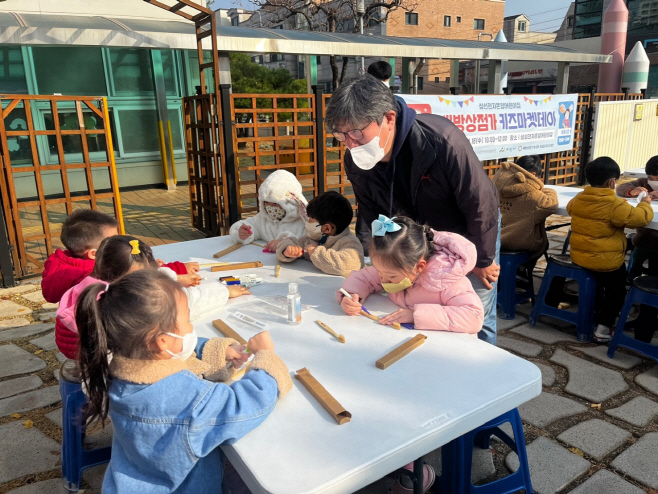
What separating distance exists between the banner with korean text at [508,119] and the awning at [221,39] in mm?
2204

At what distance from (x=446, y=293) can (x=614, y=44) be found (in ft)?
47.3

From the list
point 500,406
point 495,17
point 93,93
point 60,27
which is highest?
point 495,17

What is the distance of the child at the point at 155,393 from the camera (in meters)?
1.20

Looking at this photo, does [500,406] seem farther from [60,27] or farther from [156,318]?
[60,27]

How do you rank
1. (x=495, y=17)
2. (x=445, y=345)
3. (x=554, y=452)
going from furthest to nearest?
(x=495, y=17) → (x=554, y=452) → (x=445, y=345)

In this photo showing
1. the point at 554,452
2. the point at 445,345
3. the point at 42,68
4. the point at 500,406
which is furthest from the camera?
the point at 42,68

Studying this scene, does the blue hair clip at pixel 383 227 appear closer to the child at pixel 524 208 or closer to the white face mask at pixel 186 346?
the white face mask at pixel 186 346

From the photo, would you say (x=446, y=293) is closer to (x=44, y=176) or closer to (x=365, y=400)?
(x=365, y=400)

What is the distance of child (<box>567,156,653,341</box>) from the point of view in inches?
123

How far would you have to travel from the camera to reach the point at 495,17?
39.2 metres

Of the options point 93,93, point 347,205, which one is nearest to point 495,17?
point 93,93

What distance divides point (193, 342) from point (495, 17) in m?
44.5

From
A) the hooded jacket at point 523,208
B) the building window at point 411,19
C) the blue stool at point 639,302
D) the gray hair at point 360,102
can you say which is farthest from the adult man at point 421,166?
the building window at point 411,19

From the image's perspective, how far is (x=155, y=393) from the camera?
1211mm
